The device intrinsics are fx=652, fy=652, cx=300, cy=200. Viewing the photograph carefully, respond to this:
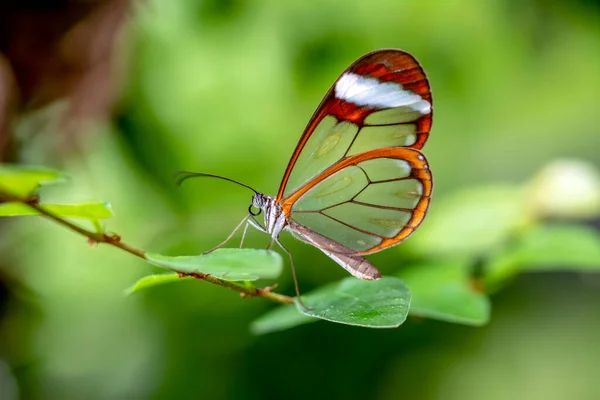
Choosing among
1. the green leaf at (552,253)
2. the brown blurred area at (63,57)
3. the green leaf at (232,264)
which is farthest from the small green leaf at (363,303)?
the brown blurred area at (63,57)

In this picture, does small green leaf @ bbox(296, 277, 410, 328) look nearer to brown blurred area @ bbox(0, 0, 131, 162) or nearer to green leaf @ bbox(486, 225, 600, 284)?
green leaf @ bbox(486, 225, 600, 284)

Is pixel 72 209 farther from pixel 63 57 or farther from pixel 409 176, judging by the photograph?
pixel 63 57

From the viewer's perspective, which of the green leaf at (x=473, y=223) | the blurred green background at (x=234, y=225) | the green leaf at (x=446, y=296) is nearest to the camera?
the green leaf at (x=446, y=296)

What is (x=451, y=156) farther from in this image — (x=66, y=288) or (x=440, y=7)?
(x=66, y=288)

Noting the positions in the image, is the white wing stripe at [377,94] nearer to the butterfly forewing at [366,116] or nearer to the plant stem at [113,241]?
the butterfly forewing at [366,116]

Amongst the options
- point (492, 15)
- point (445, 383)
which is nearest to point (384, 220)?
point (445, 383)
